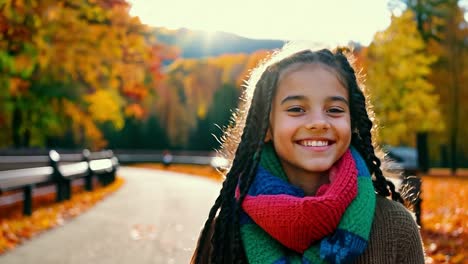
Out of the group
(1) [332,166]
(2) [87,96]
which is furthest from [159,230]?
(2) [87,96]

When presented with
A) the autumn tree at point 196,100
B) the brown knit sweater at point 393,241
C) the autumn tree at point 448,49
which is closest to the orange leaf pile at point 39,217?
the brown knit sweater at point 393,241

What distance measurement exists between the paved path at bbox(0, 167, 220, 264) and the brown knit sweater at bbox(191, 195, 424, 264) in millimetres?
3196

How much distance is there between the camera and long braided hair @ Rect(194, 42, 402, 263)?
92.5 inches

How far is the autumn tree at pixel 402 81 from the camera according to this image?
28547mm

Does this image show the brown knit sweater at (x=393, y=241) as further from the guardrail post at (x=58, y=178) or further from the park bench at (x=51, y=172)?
the guardrail post at (x=58, y=178)

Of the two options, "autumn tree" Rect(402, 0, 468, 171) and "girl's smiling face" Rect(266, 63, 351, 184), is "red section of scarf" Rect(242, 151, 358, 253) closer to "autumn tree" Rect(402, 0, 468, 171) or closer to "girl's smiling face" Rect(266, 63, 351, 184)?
"girl's smiling face" Rect(266, 63, 351, 184)

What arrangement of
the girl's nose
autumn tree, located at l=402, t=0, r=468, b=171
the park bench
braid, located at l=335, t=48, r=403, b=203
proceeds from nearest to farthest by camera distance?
the girl's nose
braid, located at l=335, t=48, r=403, b=203
the park bench
autumn tree, located at l=402, t=0, r=468, b=171

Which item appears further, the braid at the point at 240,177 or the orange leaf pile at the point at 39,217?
the orange leaf pile at the point at 39,217

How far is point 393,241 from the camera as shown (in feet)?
7.18

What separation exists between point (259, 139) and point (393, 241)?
0.62 meters

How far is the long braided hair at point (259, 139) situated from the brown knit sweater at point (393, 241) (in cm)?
28

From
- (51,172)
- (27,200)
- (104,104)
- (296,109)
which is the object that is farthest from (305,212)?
(104,104)

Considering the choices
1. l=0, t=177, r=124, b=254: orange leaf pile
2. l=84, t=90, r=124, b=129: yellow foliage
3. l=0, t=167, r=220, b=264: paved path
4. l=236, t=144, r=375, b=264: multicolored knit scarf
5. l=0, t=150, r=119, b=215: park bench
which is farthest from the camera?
l=84, t=90, r=124, b=129: yellow foliage

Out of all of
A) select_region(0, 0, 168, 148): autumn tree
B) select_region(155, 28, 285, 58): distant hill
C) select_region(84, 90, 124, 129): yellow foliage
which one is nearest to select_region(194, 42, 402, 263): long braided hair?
select_region(0, 0, 168, 148): autumn tree
